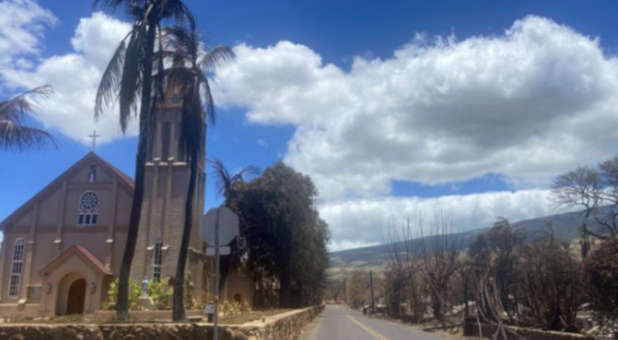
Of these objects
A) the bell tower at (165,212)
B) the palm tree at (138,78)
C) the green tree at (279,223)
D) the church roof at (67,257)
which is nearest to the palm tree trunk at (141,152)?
the palm tree at (138,78)

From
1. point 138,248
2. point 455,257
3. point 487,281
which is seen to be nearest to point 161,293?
point 138,248

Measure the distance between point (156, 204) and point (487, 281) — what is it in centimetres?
2116

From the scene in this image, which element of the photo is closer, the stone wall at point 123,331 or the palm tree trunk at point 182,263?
the stone wall at point 123,331

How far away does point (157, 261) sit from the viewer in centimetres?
3198

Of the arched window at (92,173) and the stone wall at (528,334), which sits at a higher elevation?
the arched window at (92,173)

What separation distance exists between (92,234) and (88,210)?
1.69 meters

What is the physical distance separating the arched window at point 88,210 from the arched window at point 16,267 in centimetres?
409

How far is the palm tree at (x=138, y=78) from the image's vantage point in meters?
16.8

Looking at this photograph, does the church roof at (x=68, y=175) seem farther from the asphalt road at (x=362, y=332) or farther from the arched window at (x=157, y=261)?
the asphalt road at (x=362, y=332)

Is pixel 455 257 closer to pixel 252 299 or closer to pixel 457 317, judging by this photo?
pixel 457 317

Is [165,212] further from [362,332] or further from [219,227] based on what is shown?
[219,227]

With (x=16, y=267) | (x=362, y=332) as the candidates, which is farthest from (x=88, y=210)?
(x=362, y=332)

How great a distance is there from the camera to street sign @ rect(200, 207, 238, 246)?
9.65 metres

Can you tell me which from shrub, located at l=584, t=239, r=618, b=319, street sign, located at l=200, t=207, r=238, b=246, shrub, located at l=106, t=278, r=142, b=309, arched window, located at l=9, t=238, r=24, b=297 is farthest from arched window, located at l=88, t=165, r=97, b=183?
shrub, located at l=584, t=239, r=618, b=319
